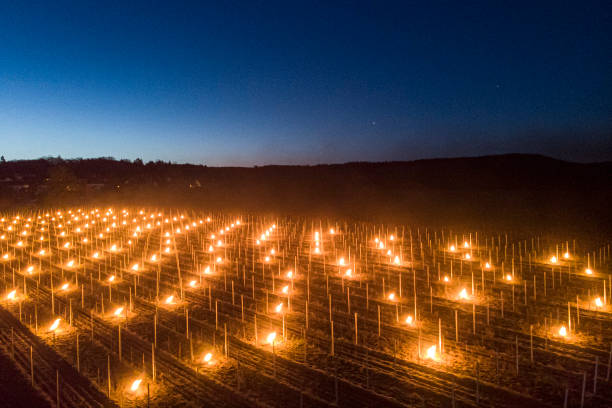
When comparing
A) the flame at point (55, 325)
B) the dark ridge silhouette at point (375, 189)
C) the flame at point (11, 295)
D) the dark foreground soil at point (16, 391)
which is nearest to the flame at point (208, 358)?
the dark foreground soil at point (16, 391)

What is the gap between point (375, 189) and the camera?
47.9 meters

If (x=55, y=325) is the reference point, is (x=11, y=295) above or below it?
above

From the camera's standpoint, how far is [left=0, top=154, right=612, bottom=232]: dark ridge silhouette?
1124 inches

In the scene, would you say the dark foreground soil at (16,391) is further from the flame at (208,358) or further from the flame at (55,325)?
the flame at (208,358)

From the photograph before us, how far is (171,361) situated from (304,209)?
94.6ft

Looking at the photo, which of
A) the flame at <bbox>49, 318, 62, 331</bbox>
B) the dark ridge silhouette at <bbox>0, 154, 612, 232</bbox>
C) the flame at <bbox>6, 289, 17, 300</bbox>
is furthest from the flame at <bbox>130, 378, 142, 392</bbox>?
the dark ridge silhouette at <bbox>0, 154, 612, 232</bbox>

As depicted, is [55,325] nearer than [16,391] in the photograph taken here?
No

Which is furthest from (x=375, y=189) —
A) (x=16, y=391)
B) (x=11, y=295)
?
(x=16, y=391)

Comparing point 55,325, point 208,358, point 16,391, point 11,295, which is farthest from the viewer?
point 11,295

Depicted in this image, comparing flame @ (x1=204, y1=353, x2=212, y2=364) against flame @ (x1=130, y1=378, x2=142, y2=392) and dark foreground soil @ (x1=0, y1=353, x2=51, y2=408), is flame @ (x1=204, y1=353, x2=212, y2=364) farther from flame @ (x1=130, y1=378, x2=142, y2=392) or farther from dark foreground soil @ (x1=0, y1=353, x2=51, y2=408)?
dark foreground soil @ (x1=0, y1=353, x2=51, y2=408)

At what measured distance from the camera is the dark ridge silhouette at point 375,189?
2855 centimetres

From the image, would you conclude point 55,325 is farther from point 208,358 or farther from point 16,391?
point 208,358

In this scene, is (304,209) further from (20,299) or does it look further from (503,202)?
(20,299)

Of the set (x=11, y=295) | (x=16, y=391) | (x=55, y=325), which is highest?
(x=11, y=295)
